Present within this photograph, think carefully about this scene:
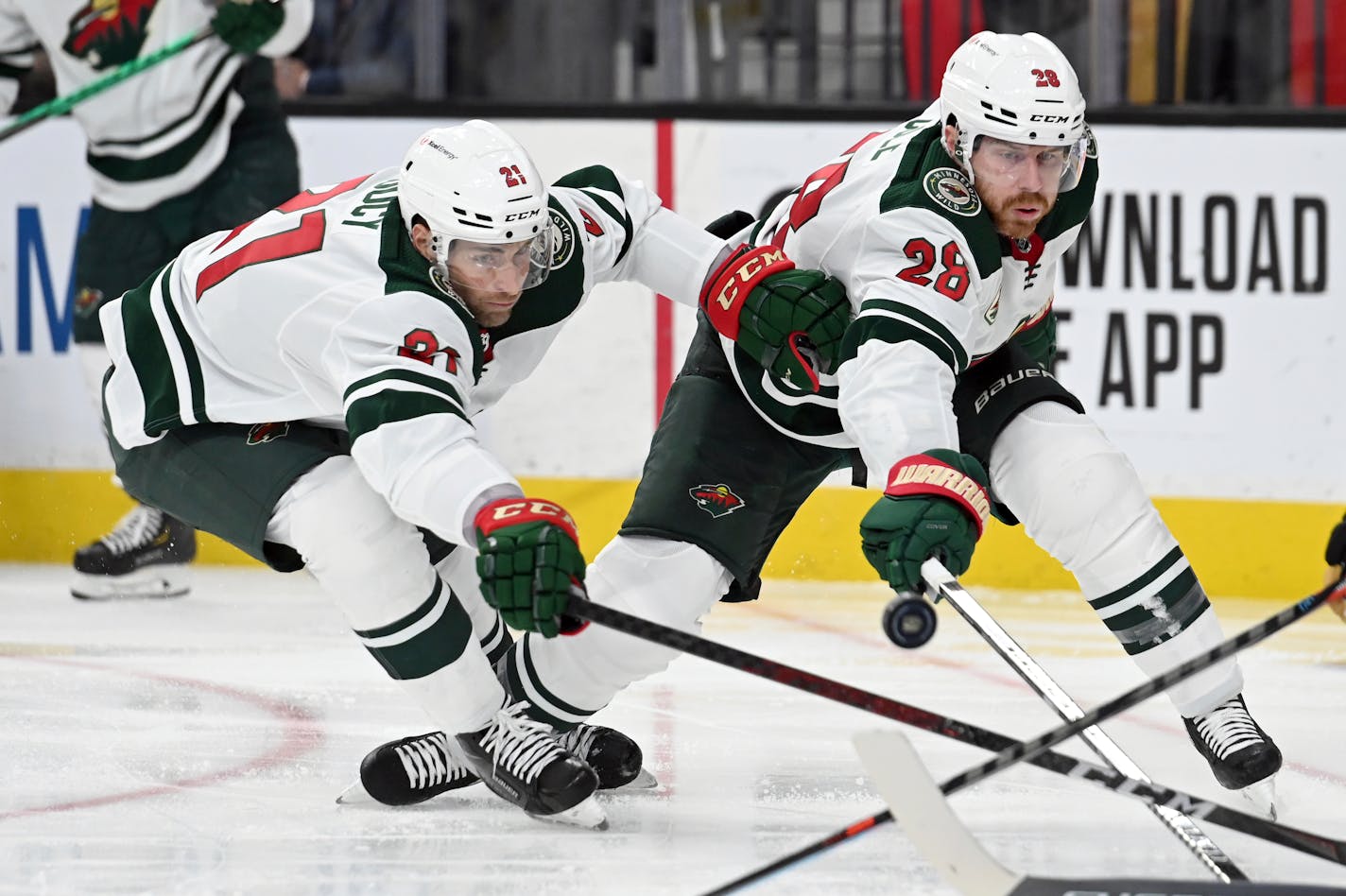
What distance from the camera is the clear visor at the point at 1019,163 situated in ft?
7.92

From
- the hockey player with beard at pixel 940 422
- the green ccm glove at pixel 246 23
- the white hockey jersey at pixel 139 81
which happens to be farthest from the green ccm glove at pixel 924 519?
the white hockey jersey at pixel 139 81

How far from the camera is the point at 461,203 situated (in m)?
2.30

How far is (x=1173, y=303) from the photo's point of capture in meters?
4.31

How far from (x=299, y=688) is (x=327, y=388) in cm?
105

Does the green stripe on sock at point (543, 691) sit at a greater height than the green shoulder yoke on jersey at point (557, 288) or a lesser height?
lesser

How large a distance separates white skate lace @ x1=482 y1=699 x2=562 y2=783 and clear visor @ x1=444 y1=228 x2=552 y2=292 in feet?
1.84

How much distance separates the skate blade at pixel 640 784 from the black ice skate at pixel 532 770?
187mm

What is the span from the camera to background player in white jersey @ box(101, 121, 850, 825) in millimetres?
2180

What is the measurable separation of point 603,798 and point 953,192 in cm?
95

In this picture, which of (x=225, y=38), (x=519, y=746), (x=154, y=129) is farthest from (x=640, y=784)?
(x=154, y=129)

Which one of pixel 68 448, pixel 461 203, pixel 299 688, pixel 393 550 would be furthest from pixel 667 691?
pixel 68 448

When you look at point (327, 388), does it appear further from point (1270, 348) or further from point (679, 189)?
point (1270, 348)

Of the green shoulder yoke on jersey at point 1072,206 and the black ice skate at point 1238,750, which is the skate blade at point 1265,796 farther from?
the green shoulder yoke on jersey at point 1072,206

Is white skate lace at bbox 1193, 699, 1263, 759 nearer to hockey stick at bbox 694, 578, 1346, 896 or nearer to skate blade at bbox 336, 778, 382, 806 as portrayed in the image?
hockey stick at bbox 694, 578, 1346, 896
